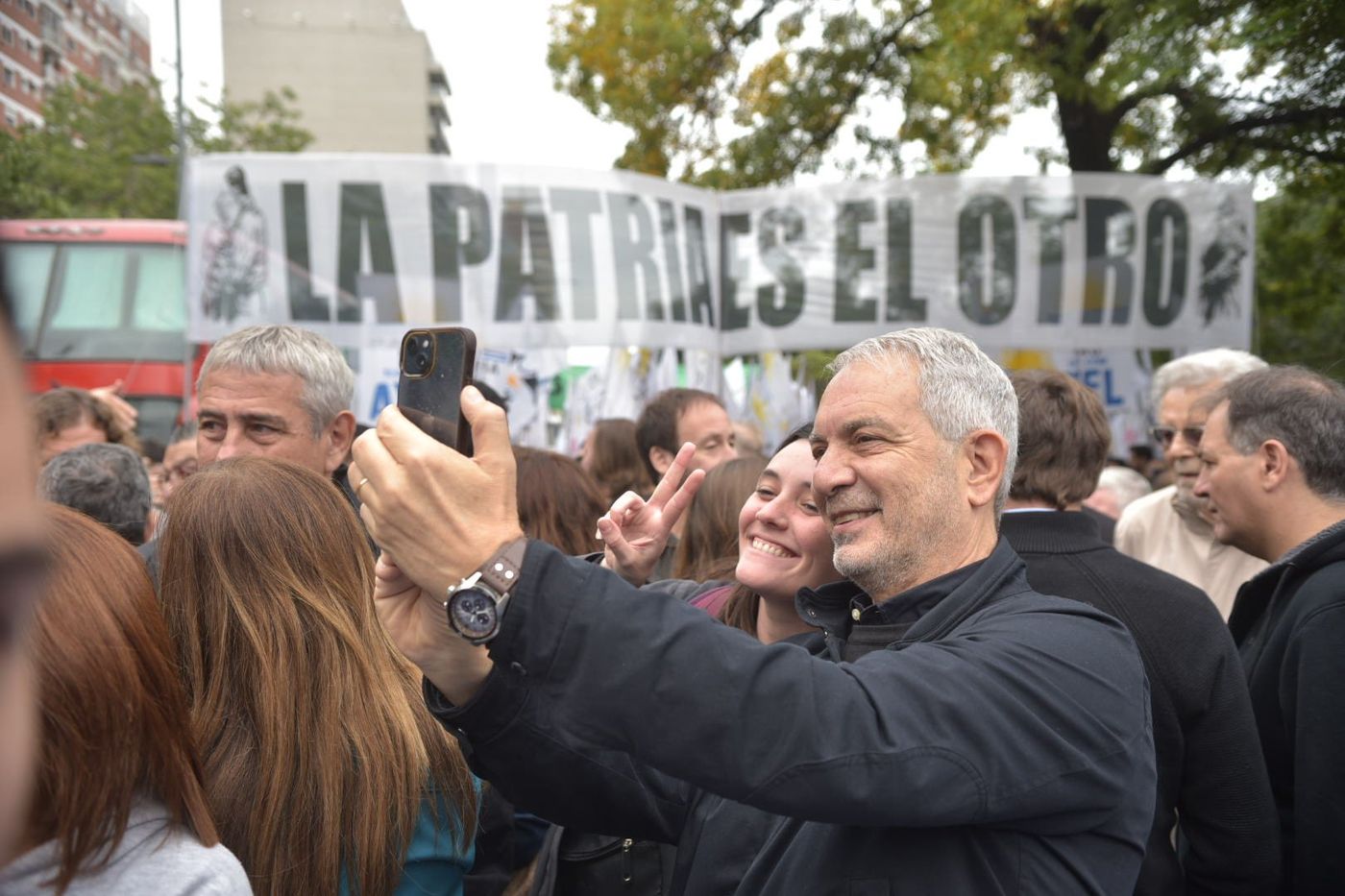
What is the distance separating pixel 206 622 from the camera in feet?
6.89

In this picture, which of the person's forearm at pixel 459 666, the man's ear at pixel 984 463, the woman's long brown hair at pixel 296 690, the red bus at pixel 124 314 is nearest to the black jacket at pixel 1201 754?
the man's ear at pixel 984 463

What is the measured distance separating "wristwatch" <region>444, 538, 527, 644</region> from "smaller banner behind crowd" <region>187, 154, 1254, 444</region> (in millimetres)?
5376

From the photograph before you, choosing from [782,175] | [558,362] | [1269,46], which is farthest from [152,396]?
[1269,46]

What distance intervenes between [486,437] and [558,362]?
17.9ft

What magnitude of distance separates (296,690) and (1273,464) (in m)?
2.28

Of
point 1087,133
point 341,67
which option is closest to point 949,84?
point 1087,133

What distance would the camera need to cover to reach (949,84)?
8.52 meters

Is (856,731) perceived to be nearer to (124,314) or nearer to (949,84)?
(949,84)

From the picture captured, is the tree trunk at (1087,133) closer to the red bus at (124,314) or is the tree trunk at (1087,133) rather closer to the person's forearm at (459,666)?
the red bus at (124,314)

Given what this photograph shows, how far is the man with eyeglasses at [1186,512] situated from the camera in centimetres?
429

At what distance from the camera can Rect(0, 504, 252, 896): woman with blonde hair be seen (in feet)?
4.86

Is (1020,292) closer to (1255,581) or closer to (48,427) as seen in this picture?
(1255,581)

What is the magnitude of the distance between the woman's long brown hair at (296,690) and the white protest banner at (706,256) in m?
4.45

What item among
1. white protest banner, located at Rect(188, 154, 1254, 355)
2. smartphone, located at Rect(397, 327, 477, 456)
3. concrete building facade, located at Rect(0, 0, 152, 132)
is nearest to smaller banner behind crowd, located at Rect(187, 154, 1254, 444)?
white protest banner, located at Rect(188, 154, 1254, 355)
